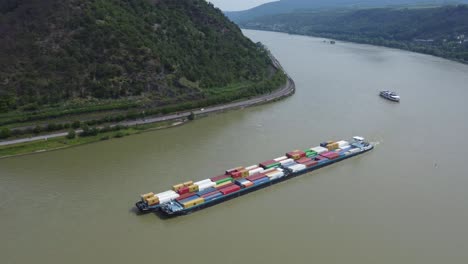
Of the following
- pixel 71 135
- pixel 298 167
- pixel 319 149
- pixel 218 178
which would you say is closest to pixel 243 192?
pixel 218 178

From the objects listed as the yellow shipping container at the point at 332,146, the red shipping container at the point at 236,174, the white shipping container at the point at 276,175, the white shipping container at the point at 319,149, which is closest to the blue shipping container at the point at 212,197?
the red shipping container at the point at 236,174

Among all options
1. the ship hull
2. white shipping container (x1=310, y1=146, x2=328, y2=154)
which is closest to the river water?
the ship hull

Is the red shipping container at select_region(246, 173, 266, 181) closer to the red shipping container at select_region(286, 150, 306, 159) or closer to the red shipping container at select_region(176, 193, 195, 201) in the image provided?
the red shipping container at select_region(286, 150, 306, 159)

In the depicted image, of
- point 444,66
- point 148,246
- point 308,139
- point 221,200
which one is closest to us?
point 148,246

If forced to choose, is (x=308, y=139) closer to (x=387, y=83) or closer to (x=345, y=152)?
(x=345, y=152)

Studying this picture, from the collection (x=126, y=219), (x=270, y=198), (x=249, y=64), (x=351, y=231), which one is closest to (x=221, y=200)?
(x=270, y=198)
